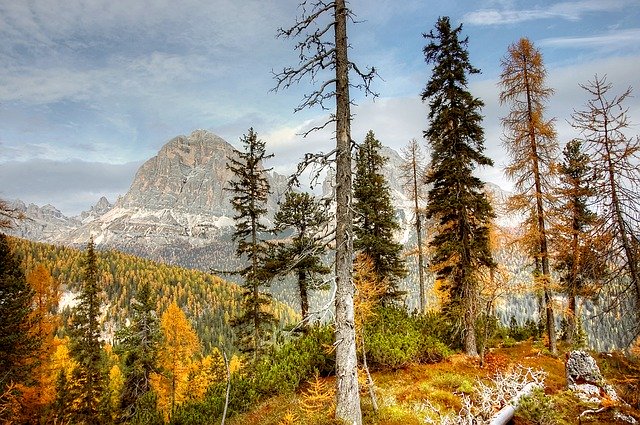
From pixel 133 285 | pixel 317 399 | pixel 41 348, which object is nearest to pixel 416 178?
pixel 317 399

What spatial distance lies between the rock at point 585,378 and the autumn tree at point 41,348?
2588 centimetres

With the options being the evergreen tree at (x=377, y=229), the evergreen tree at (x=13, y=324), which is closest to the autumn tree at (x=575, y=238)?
the evergreen tree at (x=377, y=229)

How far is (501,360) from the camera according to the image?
1496 centimetres

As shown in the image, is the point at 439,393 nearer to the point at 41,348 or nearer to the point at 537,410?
the point at 537,410

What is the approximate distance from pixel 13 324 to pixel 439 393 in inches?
882

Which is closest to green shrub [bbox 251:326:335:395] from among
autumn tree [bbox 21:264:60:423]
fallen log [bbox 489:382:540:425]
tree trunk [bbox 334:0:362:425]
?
tree trunk [bbox 334:0:362:425]

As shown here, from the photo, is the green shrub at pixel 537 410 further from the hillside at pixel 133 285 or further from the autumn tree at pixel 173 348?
the hillside at pixel 133 285

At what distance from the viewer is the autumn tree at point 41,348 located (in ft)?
76.1

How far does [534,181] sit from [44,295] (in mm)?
35207

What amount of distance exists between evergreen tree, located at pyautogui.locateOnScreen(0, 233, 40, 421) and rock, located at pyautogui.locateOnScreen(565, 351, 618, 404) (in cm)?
2463

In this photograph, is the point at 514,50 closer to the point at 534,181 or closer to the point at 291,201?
the point at 534,181

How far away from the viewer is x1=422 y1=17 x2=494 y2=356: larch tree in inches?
614

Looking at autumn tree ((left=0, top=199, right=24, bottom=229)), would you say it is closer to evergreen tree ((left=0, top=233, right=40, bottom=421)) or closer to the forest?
the forest

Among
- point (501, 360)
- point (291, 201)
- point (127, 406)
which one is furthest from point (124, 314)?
point (501, 360)
